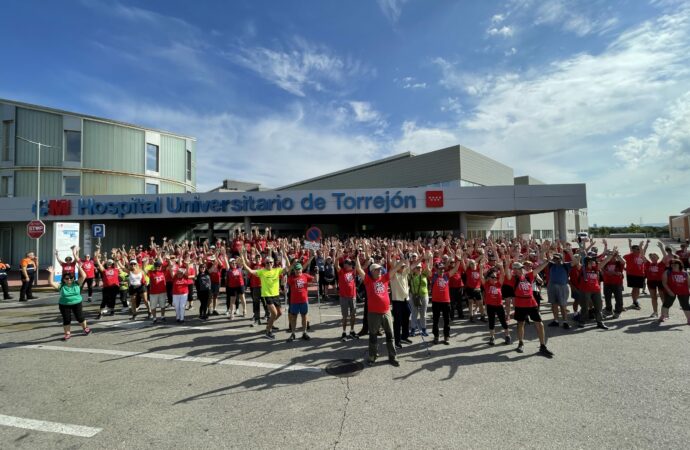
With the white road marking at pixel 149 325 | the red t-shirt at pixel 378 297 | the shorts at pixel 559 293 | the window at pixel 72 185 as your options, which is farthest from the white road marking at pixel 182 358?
the window at pixel 72 185

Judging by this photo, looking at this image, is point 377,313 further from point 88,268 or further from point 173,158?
point 173,158

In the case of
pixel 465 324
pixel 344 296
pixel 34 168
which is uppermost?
pixel 34 168

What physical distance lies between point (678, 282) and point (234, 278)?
37.6 feet

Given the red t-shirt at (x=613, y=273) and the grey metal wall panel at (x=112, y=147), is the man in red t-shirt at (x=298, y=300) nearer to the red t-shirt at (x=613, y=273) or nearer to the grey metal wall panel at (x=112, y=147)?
the red t-shirt at (x=613, y=273)

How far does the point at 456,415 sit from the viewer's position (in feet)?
13.1

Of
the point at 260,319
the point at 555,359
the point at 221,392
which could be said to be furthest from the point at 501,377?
the point at 260,319

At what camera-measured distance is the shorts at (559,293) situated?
25.3 feet

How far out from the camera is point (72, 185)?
26172mm

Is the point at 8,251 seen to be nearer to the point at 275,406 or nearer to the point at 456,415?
the point at 275,406

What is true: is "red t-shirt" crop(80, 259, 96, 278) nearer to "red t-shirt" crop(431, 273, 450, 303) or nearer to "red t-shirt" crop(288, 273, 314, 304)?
"red t-shirt" crop(288, 273, 314, 304)

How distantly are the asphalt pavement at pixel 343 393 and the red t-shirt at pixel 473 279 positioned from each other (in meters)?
1.54

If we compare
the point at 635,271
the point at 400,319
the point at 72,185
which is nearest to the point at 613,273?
the point at 635,271

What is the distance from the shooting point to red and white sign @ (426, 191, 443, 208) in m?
22.6

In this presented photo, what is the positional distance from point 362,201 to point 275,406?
19.2 meters
